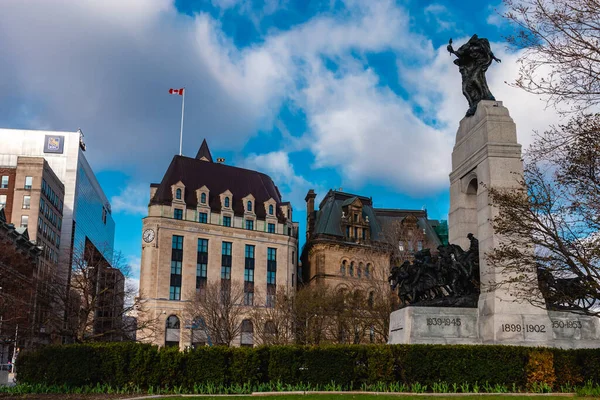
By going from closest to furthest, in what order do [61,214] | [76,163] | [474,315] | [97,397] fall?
[97,397], [474,315], [61,214], [76,163]

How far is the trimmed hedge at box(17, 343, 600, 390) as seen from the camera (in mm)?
17875

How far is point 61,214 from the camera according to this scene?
10512 cm

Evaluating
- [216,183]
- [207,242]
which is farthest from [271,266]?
[216,183]

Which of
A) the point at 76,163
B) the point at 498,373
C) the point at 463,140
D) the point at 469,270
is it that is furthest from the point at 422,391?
the point at 76,163

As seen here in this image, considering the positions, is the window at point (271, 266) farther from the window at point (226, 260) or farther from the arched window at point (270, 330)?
the arched window at point (270, 330)

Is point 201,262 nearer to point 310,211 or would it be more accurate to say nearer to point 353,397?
point 310,211

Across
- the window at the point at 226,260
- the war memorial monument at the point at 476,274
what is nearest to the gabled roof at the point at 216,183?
the window at the point at 226,260

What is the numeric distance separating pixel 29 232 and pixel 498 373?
83165 mm

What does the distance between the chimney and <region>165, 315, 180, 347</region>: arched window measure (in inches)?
925

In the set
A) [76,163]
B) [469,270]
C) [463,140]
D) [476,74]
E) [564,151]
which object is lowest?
[469,270]

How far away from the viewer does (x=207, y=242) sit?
8150 cm

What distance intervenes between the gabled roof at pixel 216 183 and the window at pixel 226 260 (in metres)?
5.25

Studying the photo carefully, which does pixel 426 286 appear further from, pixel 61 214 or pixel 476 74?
pixel 61 214

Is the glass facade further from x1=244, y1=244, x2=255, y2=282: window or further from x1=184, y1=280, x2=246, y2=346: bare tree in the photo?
x1=184, y1=280, x2=246, y2=346: bare tree
